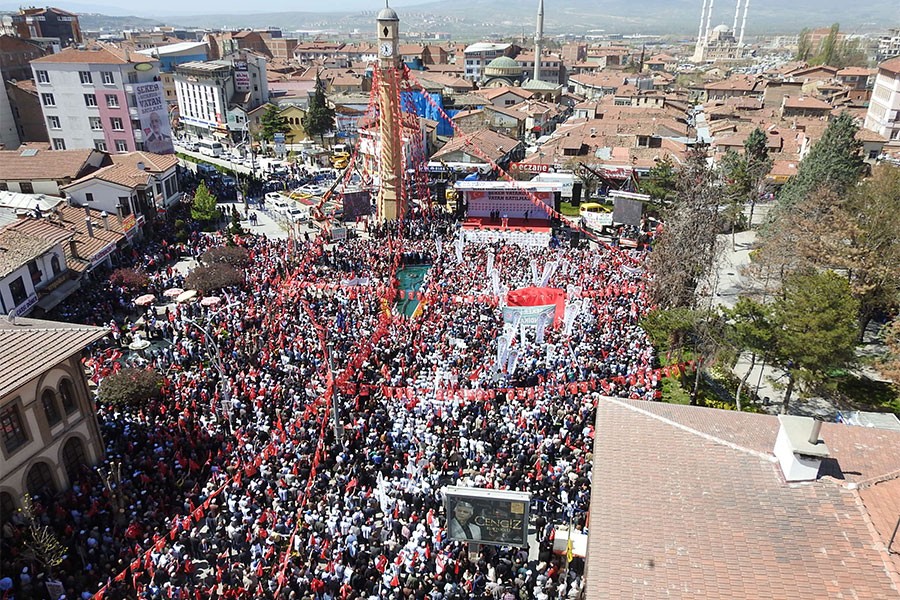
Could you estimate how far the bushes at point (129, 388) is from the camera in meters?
19.8

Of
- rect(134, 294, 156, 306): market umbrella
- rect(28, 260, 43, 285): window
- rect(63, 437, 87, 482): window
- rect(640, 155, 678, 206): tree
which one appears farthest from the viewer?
rect(640, 155, 678, 206): tree

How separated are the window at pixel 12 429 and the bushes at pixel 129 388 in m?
3.58

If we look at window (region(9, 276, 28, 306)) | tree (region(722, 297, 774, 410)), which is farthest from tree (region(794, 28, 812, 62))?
window (region(9, 276, 28, 306))

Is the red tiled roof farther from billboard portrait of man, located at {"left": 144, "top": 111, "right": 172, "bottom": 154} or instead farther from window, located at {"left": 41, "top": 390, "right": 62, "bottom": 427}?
window, located at {"left": 41, "top": 390, "right": 62, "bottom": 427}

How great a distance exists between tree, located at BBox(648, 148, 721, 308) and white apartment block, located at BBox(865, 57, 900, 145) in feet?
147

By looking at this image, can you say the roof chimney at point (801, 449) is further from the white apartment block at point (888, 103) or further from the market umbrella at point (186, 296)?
the white apartment block at point (888, 103)

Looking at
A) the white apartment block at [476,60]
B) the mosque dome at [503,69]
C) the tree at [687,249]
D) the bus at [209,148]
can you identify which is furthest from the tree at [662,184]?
the white apartment block at [476,60]

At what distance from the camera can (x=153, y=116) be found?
50031mm

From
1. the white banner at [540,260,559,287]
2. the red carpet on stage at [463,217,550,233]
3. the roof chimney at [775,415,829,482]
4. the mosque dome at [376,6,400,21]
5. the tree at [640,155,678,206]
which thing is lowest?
the red carpet on stage at [463,217,550,233]

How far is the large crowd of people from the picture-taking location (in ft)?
46.8

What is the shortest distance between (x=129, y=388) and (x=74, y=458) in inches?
106

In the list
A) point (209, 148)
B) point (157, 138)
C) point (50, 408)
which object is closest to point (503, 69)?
point (209, 148)

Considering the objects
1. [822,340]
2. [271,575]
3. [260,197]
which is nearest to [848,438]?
[822,340]

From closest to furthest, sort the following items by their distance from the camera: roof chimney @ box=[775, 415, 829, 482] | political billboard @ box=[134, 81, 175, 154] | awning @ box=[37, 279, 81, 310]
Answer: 1. roof chimney @ box=[775, 415, 829, 482]
2. awning @ box=[37, 279, 81, 310]
3. political billboard @ box=[134, 81, 175, 154]
